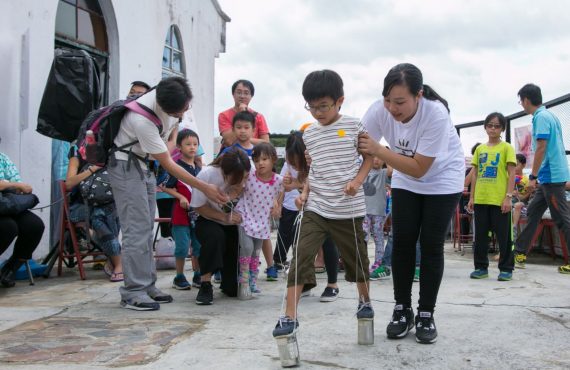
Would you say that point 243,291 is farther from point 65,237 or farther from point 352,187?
point 65,237

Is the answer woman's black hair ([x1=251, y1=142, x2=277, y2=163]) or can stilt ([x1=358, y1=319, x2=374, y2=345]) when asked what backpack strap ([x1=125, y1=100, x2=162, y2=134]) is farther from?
can stilt ([x1=358, y1=319, x2=374, y2=345])

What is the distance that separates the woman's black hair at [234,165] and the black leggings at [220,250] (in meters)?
0.39

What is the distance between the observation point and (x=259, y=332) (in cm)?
329

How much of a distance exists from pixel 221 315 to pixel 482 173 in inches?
130

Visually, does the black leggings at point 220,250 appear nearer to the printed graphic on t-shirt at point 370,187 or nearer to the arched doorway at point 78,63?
the printed graphic on t-shirt at point 370,187

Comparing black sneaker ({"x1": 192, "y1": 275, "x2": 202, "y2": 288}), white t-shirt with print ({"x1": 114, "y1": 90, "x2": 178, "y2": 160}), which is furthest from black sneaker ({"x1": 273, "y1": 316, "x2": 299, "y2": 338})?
black sneaker ({"x1": 192, "y1": 275, "x2": 202, "y2": 288})

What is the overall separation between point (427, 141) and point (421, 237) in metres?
0.60

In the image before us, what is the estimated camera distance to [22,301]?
4344 millimetres

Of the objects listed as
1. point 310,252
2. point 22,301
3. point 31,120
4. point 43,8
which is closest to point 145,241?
point 22,301

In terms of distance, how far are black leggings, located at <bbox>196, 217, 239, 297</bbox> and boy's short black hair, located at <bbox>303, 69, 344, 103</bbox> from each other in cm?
167

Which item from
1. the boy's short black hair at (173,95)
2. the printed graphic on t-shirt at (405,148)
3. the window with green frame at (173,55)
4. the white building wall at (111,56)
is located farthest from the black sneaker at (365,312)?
the window with green frame at (173,55)

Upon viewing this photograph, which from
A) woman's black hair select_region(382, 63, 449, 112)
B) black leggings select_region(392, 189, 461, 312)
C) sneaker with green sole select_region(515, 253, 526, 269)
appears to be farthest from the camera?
sneaker with green sole select_region(515, 253, 526, 269)

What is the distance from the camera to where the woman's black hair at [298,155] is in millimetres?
4230

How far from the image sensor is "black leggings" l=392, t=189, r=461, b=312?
127 inches
